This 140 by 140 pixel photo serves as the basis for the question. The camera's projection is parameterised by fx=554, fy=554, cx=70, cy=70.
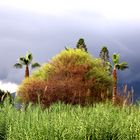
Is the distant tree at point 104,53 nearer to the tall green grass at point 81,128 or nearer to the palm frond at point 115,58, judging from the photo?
the palm frond at point 115,58

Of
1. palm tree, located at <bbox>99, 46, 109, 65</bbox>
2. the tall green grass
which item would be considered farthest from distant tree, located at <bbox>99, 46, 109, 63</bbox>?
the tall green grass

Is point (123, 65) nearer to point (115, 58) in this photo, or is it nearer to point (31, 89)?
point (115, 58)

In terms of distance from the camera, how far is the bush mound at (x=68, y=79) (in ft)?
175

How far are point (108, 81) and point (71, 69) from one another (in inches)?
155

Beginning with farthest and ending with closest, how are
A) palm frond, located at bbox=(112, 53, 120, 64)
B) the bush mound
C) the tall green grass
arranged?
1. palm frond, located at bbox=(112, 53, 120, 64)
2. the bush mound
3. the tall green grass

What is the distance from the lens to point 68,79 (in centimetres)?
5603

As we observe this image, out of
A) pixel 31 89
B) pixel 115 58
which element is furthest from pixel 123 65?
pixel 31 89

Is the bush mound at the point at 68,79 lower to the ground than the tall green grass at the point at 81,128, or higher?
lower

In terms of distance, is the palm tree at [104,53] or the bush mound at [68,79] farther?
the palm tree at [104,53]

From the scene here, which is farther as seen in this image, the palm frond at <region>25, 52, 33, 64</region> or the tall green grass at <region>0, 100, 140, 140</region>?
the palm frond at <region>25, 52, 33, 64</region>

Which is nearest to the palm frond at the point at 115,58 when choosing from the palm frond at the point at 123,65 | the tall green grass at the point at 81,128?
the palm frond at the point at 123,65

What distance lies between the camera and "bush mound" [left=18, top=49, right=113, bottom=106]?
5338 centimetres

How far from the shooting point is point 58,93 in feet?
176

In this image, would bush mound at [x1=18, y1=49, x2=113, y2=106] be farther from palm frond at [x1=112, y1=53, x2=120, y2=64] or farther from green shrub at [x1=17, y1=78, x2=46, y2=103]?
palm frond at [x1=112, y1=53, x2=120, y2=64]
